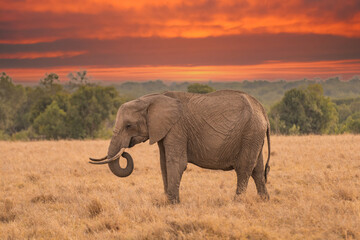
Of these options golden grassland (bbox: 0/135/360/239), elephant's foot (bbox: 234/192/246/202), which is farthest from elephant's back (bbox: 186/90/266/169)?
golden grassland (bbox: 0/135/360/239)

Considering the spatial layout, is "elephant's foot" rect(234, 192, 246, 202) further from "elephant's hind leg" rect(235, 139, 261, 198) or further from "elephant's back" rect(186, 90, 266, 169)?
"elephant's back" rect(186, 90, 266, 169)

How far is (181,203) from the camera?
963 centimetres

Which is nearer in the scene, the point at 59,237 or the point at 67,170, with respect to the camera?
the point at 59,237

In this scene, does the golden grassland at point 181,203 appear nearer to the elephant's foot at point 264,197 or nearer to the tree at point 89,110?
the elephant's foot at point 264,197

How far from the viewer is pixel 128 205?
31.7ft

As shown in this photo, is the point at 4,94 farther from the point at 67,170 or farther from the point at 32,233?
the point at 32,233

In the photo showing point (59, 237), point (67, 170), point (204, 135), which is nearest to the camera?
point (59, 237)

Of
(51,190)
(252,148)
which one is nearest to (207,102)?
(252,148)

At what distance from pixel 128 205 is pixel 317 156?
11.0m

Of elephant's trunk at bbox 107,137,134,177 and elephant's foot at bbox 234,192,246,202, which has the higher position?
elephant's trunk at bbox 107,137,134,177

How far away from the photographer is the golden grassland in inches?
280

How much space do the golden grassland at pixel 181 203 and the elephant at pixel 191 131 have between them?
2.90ft

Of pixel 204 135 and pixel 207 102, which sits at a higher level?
pixel 207 102

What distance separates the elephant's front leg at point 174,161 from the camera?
9105 millimetres
